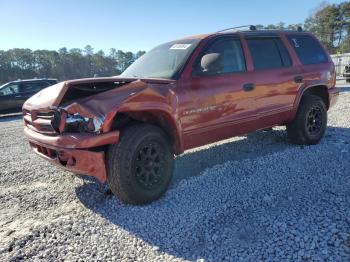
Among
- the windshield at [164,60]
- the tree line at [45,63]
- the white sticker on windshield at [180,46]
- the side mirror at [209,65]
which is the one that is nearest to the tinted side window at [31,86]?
the windshield at [164,60]

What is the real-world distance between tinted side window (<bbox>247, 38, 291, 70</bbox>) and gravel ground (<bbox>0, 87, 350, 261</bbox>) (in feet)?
4.48

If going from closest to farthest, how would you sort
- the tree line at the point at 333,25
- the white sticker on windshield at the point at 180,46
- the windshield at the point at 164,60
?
1. the windshield at the point at 164,60
2. the white sticker on windshield at the point at 180,46
3. the tree line at the point at 333,25

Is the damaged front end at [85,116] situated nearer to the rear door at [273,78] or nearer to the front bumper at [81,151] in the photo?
the front bumper at [81,151]

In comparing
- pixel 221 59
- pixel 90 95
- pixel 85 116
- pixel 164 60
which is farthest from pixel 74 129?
pixel 221 59

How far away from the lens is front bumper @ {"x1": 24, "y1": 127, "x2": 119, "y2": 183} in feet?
11.2

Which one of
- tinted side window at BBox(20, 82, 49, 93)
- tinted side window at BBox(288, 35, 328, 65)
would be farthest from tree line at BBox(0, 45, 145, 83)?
tinted side window at BBox(288, 35, 328, 65)

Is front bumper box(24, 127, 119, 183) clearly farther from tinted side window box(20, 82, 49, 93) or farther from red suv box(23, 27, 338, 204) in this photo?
tinted side window box(20, 82, 49, 93)

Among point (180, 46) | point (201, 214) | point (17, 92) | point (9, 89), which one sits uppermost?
point (180, 46)

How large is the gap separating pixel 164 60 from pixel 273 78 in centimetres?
170

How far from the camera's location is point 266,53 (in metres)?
5.42

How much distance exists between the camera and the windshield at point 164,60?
4.43m

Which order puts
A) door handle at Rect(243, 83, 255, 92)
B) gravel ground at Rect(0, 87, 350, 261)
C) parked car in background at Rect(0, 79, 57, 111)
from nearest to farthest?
gravel ground at Rect(0, 87, 350, 261) → door handle at Rect(243, 83, 255, 92) → parked car in background at Rect(0, 79, 57, 111)

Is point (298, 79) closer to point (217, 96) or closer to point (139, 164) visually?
point (217, 96)

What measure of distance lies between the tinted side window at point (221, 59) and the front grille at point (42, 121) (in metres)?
1.78
